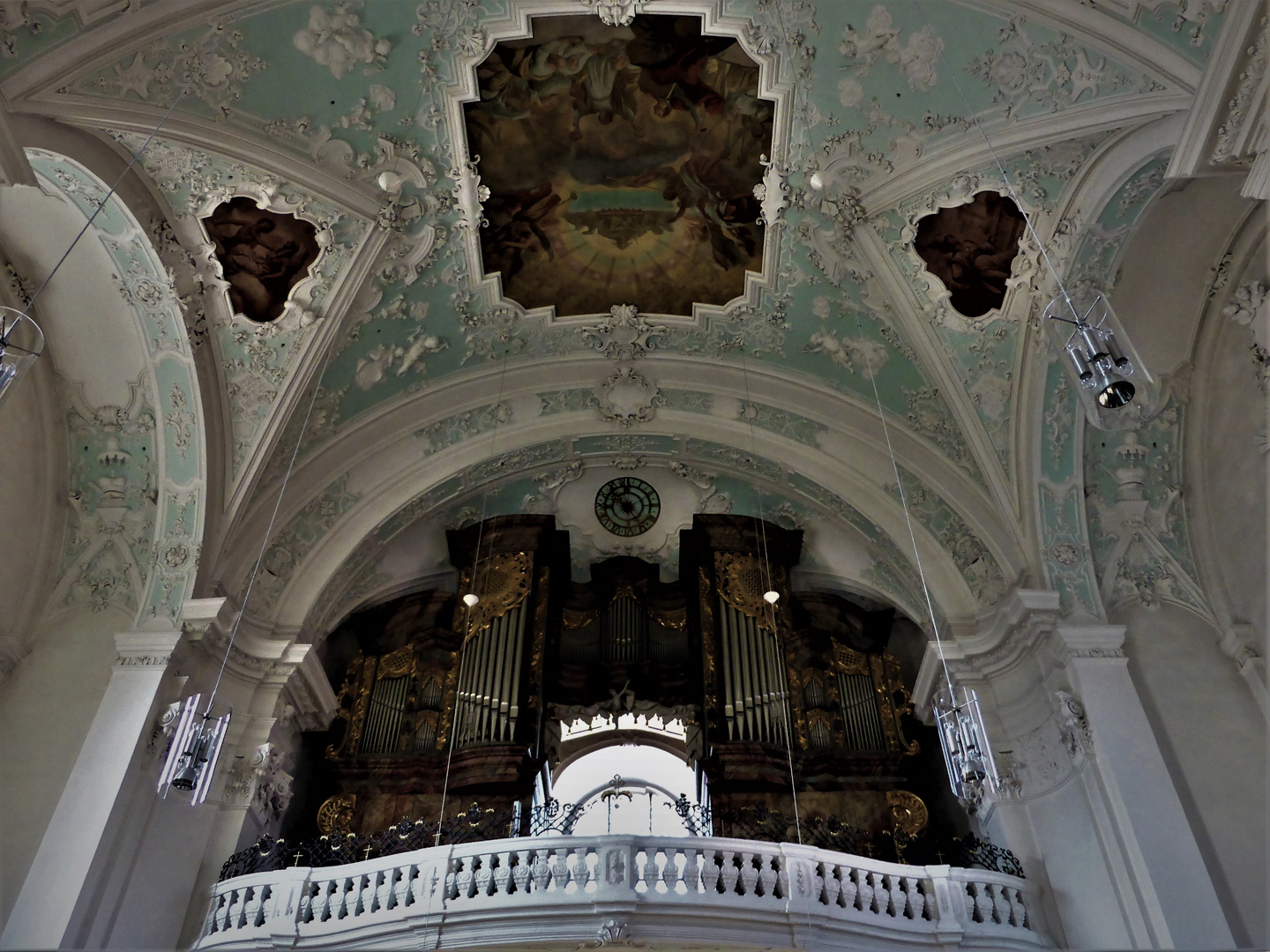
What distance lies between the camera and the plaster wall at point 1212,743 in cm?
870

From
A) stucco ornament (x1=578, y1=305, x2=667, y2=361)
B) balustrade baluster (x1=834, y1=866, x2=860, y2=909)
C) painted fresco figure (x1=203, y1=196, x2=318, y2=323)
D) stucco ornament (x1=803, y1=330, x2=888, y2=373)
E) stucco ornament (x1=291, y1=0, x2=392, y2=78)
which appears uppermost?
stucco ornament (x1=578, y1=305, x2=667, y2=361)

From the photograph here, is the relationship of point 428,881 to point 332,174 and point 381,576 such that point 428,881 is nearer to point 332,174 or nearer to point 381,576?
point 381,576

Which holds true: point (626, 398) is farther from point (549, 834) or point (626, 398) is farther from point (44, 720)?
point (44, 720)

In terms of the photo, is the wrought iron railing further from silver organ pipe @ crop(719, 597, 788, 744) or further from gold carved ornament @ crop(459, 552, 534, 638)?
gold carved ornament @ crop(459, 552, 534, 638)

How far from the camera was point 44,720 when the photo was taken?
1004 centimetres

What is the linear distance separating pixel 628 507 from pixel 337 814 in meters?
5.78

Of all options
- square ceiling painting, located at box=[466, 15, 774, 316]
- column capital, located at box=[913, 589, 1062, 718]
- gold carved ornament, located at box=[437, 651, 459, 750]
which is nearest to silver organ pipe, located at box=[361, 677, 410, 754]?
gold carved ornament, located at box=[437, 651, 459, 750]

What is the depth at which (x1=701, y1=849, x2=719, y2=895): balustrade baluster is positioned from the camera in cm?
884

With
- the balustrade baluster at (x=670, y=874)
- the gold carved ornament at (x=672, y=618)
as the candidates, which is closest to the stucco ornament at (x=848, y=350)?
the gold carved ornament at (x=672, y=618)

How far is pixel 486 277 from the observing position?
40.3ft

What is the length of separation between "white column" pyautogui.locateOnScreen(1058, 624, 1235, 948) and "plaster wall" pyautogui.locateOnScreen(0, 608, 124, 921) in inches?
387

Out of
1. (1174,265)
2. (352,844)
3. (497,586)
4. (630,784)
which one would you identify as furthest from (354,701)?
(1174,265)

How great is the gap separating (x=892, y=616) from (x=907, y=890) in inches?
200

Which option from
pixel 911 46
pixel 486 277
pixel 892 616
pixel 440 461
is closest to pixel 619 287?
pixel 486 277
